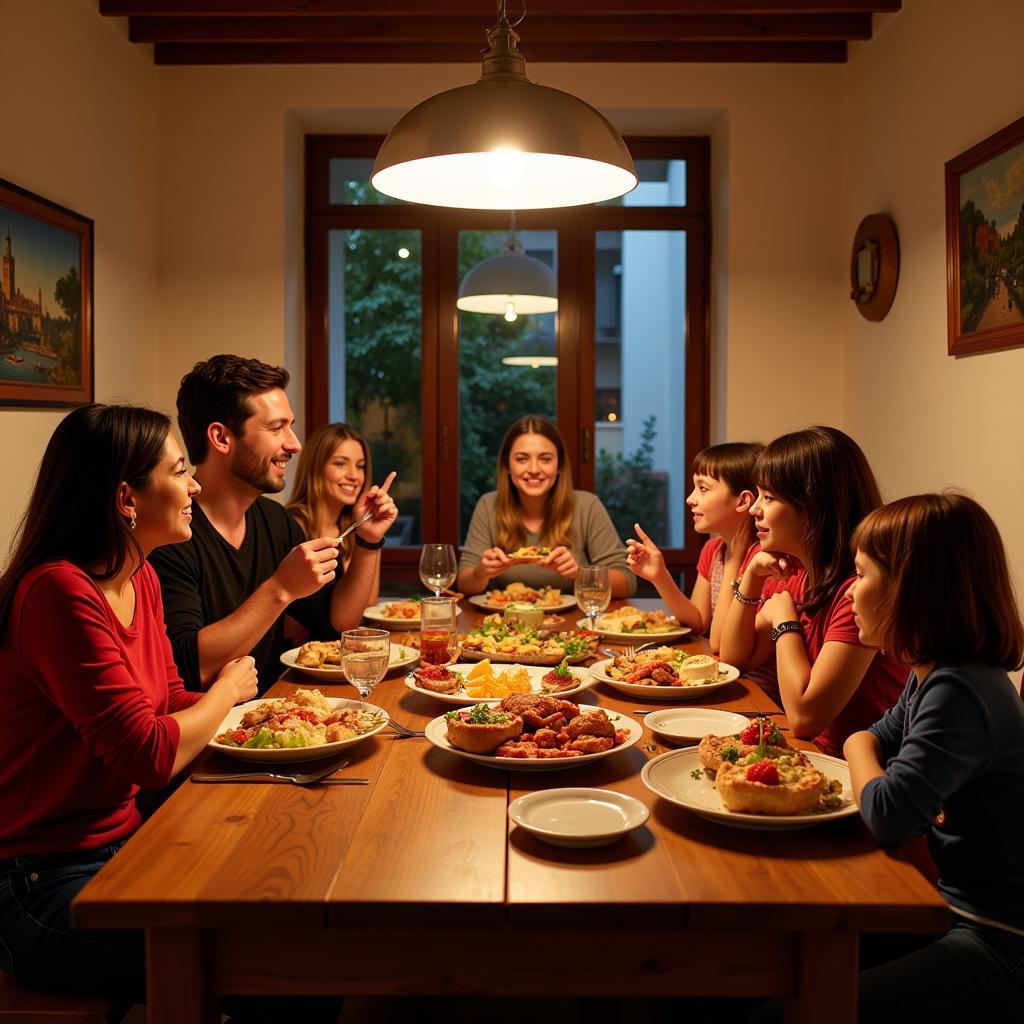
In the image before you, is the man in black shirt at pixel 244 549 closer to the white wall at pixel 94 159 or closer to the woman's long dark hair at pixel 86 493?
the woman's long dark hair at pixel 86 493

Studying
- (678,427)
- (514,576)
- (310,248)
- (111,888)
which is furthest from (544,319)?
(111,888)

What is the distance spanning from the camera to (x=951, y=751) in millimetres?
1395

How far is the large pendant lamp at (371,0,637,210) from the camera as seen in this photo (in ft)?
6.28

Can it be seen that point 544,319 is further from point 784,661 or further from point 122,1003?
point 122,1003

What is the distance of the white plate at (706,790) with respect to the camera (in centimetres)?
136

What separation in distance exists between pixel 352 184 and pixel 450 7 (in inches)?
50.7

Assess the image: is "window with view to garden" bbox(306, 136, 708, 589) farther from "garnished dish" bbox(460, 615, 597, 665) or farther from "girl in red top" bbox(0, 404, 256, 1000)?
"girl in red top" bbox(0, 404, 256, 1000)

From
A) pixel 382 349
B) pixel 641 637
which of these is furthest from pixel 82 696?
pixel 382 349

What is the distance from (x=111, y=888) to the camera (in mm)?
1200

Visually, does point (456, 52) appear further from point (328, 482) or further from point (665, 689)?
point (665, 689)

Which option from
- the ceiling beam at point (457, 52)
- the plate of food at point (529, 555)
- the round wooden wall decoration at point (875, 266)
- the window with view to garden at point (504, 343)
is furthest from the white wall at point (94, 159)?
the round wooden wall decoration at point (875, 266)

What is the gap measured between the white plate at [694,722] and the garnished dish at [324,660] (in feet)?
2.04

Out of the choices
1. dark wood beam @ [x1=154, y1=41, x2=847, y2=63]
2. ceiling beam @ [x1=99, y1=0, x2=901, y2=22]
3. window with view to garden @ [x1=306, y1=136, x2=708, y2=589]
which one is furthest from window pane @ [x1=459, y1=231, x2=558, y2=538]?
ceiling beam @ [x1=99, y1=0, x2=901, y2=22]

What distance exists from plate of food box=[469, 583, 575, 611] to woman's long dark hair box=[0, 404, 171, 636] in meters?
1.54
